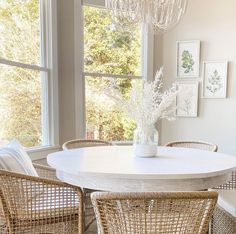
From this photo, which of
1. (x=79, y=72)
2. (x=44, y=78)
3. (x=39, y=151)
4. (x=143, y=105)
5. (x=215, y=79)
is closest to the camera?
(x=143, y=105)

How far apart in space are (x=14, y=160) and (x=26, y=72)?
4.71ft

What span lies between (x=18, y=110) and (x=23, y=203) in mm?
1519

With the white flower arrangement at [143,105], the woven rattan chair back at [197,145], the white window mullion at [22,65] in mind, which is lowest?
the woven rattan chair back at [197,145]

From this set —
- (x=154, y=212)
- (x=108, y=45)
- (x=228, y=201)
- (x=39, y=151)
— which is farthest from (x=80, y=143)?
(x=154, y=212)

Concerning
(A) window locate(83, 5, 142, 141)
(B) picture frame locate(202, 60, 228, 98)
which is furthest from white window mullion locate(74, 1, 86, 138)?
(B) picture frame locate(202, 60, 228, 98)

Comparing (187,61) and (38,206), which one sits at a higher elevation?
(187,61)

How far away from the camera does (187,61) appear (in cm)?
417

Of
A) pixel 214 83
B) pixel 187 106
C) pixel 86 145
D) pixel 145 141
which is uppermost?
pixel 214 83

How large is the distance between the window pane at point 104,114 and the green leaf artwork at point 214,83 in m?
0.92

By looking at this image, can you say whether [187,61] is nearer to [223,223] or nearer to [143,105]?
[143,105]

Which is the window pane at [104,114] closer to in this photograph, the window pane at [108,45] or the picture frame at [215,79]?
the window pane at [108,45]

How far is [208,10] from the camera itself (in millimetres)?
4023

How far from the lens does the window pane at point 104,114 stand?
3.89 m

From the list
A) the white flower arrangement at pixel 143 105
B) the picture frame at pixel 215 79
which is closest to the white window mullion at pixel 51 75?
the white flower arrangement at pixel 143 105
